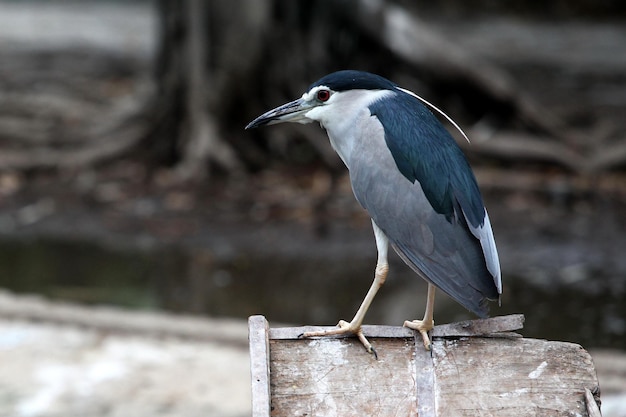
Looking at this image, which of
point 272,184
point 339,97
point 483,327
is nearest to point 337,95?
point 339,97

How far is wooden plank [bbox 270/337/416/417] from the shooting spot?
8.99 feet

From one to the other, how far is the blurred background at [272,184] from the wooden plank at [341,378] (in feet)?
9.13

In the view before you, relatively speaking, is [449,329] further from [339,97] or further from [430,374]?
[339,97]

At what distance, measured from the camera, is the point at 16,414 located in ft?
14.5

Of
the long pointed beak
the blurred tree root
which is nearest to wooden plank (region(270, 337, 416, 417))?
the long pointed beak

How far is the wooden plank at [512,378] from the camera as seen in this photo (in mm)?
2744

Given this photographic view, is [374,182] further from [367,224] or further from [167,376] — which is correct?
[367,224]

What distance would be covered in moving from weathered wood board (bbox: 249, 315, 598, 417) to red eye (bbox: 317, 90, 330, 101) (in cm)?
60

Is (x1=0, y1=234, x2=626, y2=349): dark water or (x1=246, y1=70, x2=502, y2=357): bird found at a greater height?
(x1=0, y1=234, x2=626, y2=349): dark water

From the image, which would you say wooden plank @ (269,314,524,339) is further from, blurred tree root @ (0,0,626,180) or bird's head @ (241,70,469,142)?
blurred tree root @ (0,0,626,180)

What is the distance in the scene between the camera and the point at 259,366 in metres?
2.67

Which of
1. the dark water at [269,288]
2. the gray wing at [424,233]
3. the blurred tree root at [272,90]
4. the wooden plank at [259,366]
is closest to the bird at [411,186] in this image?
the gray wing at [424,233]

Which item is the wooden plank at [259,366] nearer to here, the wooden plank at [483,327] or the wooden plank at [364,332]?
the wooden plank at [364,332]

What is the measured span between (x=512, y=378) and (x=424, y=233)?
0.42 meters
